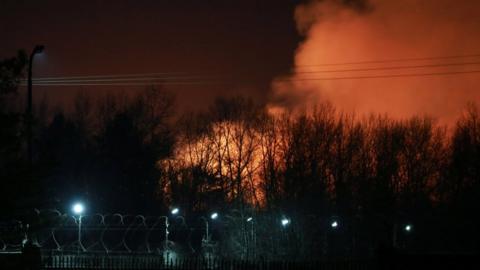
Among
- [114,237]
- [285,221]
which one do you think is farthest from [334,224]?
[114,237]

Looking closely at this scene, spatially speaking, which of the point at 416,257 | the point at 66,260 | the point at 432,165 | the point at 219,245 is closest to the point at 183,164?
the point at 432,165

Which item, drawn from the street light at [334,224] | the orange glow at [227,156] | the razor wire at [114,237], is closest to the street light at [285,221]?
the street light at [334,224]

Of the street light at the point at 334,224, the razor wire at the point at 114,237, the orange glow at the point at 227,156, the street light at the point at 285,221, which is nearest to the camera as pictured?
the razor wire at the point at 114,237

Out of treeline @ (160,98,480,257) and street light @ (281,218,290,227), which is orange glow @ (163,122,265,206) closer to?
treeline @ (160,98,480,257)

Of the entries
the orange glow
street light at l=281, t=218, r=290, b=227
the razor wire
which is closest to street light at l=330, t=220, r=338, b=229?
street light at l=281, t=218, r=290, b=227

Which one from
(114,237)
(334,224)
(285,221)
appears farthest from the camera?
(114,237)

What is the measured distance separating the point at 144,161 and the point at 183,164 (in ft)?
24.7

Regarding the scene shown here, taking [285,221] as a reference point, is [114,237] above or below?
below

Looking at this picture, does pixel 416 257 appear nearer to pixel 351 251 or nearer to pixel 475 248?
pixel 351 251

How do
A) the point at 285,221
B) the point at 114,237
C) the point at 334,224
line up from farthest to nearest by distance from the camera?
the point at 114,237 → the point at 285,221 → the point at 334,224

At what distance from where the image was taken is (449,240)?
178 ft

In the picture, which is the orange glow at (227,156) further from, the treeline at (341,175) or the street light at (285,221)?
→ the street light at (285,221)

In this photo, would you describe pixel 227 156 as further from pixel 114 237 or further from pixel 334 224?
pixel 334 224

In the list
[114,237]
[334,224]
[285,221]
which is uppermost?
[285,221]
